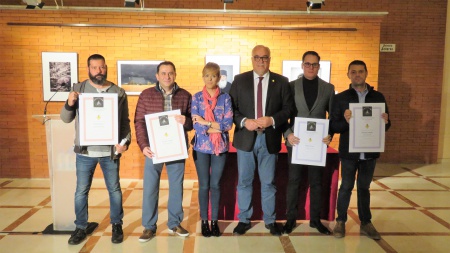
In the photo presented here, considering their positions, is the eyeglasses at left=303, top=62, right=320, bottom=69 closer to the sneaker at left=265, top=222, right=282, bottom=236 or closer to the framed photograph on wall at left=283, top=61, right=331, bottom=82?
the sneaker at left=265, top=222, right=282, bottom=236

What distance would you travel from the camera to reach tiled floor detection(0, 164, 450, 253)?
3668mm

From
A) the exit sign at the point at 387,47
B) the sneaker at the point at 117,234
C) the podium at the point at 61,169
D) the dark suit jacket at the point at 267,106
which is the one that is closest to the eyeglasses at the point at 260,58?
the dark suit jacket at the point at 267,106

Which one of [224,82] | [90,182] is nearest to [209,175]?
[90,182]

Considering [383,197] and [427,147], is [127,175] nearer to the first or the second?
[383,197]

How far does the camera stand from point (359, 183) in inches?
154

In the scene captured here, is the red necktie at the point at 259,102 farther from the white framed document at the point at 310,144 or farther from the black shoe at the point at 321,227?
the black shoe at the point at 321,227

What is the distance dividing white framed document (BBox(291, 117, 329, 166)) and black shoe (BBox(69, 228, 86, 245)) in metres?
2.22

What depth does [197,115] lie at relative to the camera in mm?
3555

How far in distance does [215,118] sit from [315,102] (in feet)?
3.37

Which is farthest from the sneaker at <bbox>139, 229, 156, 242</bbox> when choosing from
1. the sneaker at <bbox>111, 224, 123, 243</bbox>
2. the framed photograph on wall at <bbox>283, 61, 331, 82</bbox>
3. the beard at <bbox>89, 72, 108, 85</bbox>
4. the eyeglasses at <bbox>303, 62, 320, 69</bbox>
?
the framed photograph on wall at <bbox>283, 61, 331, 82</bbox>

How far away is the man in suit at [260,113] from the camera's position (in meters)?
3.72

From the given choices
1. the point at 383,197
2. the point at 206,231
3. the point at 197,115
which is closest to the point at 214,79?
the point at 197,115

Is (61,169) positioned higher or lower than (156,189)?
higher

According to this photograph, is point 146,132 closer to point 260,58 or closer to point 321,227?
point 260,58
